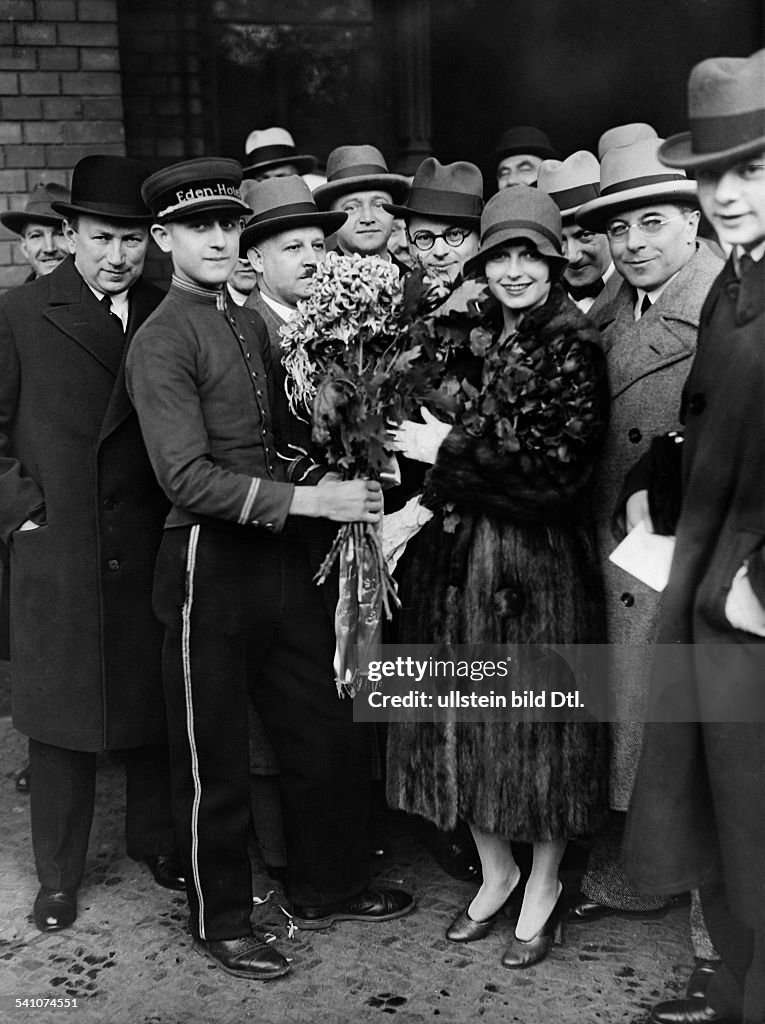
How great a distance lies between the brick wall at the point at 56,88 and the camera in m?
4.16

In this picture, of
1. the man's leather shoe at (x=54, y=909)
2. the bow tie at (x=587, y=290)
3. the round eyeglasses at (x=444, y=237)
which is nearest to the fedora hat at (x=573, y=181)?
the bow tie at (x=587, y=290)

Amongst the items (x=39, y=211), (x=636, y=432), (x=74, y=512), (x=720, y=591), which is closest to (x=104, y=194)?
(x=74, y=512)

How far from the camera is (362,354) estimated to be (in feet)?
11.1

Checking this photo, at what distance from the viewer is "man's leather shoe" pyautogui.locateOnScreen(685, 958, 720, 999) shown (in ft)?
10.7

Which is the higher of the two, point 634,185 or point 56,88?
point 56,88

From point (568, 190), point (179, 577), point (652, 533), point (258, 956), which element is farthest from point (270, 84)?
point (258, 956)

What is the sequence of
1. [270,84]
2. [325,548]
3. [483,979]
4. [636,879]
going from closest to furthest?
[636,879]
[483,979]
[325,548]
[270,84]

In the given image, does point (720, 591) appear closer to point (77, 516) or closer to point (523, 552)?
point (523, 552)

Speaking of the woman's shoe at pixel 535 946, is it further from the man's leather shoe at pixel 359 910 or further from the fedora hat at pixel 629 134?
the fedora hat at pixel 629 134

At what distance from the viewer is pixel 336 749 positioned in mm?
3773

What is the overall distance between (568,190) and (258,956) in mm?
3407

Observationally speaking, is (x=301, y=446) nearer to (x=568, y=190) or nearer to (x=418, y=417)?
(x=418, y=417)

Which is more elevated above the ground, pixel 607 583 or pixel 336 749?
pixel 607 583

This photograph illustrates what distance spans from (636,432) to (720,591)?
844mm
